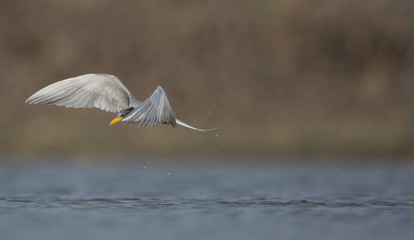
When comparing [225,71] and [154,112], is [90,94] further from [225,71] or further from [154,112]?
[225,71]

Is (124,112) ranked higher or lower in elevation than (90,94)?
lower

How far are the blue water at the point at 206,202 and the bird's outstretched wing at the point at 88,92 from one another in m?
1.55

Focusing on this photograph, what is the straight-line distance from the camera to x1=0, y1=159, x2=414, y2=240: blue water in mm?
10539

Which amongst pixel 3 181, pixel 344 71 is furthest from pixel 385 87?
pixel 3 181

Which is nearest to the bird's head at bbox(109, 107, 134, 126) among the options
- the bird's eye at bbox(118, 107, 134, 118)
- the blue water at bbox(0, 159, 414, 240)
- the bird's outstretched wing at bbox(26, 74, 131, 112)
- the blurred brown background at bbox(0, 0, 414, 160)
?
the bird's eye at bbox(118, 107, 134, 118)

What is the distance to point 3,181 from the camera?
15906 millimetres

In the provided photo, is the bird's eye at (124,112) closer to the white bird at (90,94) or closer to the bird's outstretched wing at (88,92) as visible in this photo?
the white bird at (90,94)

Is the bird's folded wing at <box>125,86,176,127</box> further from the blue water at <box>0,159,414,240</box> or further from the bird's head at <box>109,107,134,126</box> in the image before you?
the blue water at <box>0,159,414,240</box>

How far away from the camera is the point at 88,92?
1195 centimetres

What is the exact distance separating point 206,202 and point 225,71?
1436cm

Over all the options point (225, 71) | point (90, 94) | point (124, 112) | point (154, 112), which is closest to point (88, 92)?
point (90, 94)

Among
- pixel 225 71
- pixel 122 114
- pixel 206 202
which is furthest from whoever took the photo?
pixel 225 71

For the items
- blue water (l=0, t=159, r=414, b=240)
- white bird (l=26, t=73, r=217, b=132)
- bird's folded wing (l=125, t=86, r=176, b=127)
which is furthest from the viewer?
white bird (l=26, t=73, r=217, b=132)

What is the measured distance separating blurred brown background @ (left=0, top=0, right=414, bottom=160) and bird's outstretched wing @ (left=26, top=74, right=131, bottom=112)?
27.6 feet
